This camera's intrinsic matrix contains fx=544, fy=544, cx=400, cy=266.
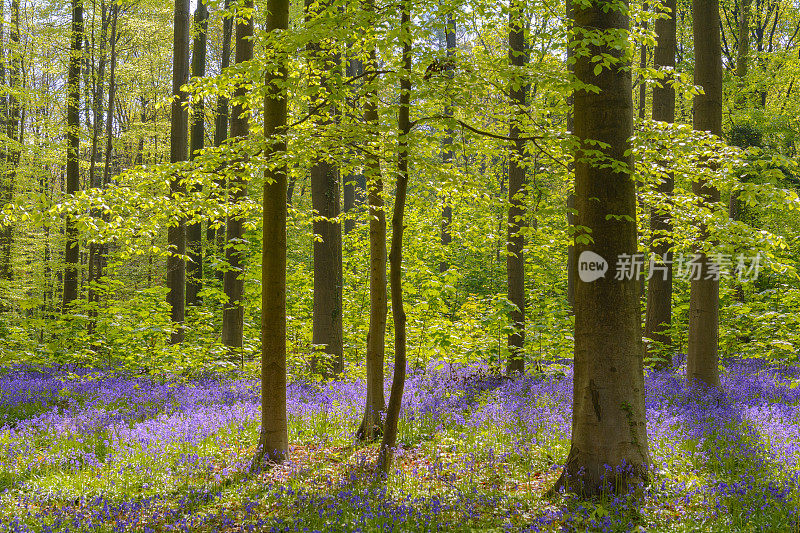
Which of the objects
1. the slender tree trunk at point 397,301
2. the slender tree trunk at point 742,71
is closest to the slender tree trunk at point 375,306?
the slender tree trunk at point 397,301

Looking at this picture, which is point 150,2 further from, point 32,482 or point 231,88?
point 32,482

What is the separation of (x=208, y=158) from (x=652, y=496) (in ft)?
17.4

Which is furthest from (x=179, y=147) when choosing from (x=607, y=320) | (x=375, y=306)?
(x=607, y=320)

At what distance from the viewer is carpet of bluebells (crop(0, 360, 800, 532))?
184 inches

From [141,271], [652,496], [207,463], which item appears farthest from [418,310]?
[141,271]

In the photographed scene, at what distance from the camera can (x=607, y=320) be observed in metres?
5.18

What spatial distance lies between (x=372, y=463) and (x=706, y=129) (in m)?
7.08

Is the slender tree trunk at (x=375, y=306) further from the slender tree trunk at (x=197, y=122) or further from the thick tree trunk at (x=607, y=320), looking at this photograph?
the slender tree trunk at (x=197, y=122)

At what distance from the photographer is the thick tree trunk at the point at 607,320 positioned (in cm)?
516

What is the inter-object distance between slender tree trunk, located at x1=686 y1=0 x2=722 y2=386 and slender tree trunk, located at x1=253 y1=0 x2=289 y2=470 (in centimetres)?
643

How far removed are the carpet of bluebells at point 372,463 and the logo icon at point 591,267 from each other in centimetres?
175

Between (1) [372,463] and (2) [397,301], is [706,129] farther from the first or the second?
(1) [372,463]

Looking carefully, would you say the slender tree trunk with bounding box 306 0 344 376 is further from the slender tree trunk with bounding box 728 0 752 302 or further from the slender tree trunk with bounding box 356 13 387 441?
the slender tree trunk with bounding box 728 0 752 302

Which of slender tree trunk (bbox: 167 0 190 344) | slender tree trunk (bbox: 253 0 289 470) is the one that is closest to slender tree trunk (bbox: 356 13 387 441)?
slender tree trunk (bbox: 253 0 289 470)
